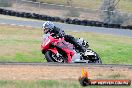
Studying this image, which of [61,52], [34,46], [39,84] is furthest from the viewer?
[34,46]

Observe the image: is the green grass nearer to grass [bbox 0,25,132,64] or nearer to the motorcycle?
the motorcycle

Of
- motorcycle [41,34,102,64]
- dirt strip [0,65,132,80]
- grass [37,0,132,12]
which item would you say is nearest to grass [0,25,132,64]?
motorcycle [41,34,102,64]

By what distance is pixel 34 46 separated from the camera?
91.6 ft

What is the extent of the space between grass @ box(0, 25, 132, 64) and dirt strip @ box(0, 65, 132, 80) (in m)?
7.26

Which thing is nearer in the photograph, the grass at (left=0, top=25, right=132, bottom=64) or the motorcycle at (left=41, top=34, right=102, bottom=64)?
the motorcycle at (left=41, top=34, right=102, bottom=64)

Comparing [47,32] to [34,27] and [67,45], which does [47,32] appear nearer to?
[67,45]

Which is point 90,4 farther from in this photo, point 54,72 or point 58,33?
point 54,72

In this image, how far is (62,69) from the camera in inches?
604

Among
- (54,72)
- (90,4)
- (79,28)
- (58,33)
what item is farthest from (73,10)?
(54,72)

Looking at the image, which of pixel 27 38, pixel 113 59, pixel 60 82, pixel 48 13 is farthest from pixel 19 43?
pixel 60 82

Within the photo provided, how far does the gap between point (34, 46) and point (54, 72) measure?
521 inches

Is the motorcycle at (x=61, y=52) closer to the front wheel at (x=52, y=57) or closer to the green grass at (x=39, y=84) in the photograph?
the front wheel at (x=52, y=57)

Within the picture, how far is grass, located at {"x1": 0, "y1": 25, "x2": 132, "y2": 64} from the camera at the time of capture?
24697 millimetres

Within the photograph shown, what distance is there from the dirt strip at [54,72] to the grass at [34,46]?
7257 mm
